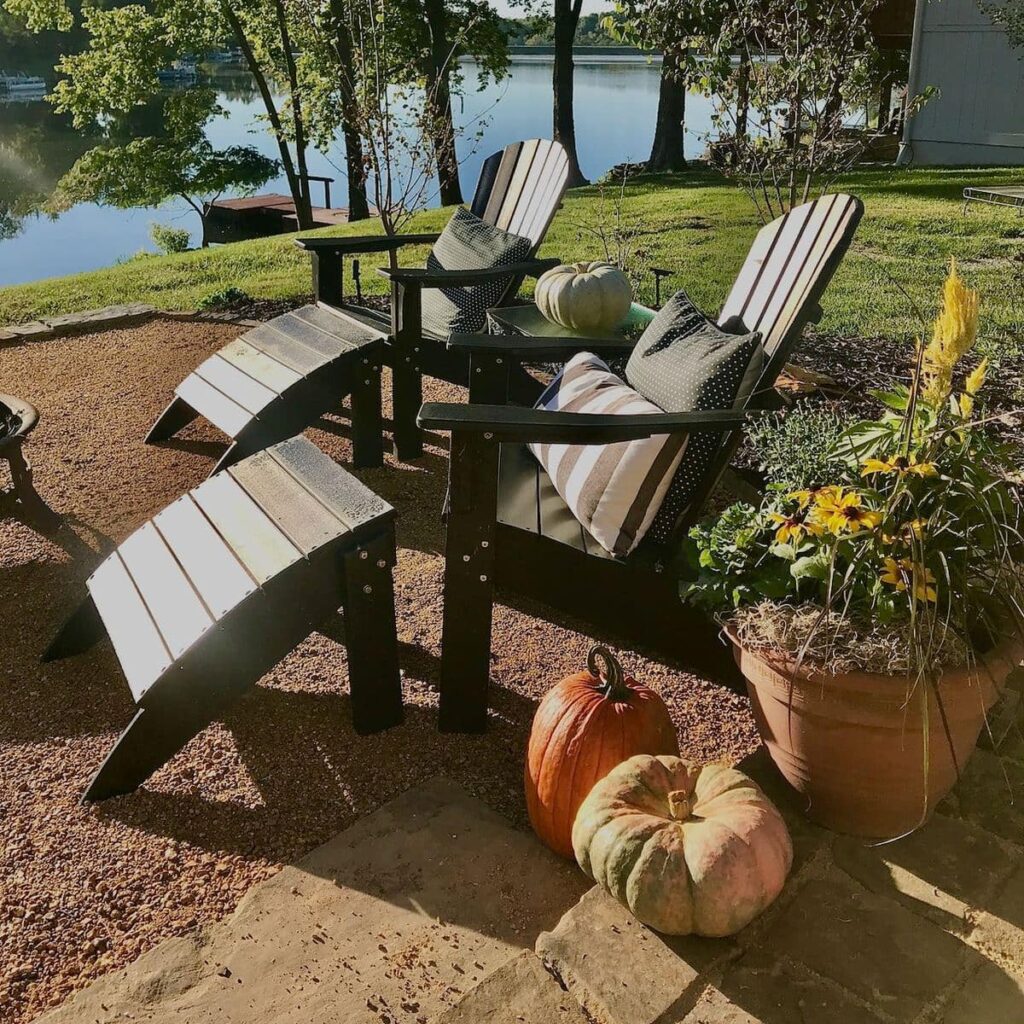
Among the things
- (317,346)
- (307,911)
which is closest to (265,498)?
(307,911)

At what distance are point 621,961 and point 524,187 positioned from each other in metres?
3.37

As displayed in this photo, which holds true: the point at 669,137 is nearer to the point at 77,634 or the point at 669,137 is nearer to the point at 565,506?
the point at 565,506

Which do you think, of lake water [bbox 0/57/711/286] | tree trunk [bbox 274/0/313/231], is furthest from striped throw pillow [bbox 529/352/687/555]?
lake water [bbox 0/57/711/286]

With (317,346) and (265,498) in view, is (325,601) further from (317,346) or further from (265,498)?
(317,346)

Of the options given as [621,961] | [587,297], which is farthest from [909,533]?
[587,297]

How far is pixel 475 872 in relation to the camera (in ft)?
5.58

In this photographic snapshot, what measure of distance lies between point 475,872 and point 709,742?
0.63 meters

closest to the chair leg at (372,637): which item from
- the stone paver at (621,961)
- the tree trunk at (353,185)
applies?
the stone paver at (621,961)

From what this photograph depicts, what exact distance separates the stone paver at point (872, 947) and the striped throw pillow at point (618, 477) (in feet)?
2.71

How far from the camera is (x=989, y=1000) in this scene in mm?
1377

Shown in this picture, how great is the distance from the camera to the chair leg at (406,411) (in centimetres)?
347

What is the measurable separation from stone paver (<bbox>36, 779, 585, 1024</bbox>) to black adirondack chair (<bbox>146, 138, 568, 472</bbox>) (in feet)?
5.75

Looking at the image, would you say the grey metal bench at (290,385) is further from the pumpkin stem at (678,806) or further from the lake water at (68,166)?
the lake water at (68,166)

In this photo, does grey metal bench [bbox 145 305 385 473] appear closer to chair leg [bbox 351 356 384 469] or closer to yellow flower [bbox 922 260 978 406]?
chair leg [bbox 351 356 384 469]
